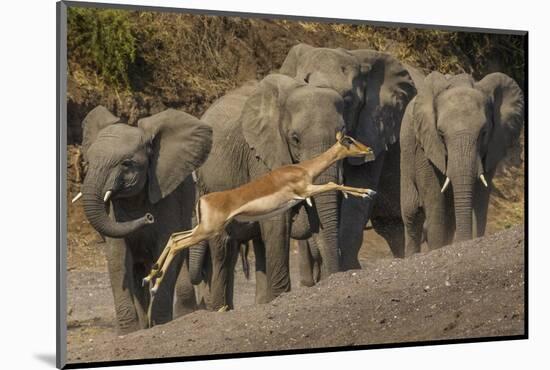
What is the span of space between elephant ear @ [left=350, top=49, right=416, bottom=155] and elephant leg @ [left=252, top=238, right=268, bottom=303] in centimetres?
123

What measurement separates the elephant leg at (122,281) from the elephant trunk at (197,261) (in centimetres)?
48

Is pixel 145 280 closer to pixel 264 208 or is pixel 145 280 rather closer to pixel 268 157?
pixel 264 208

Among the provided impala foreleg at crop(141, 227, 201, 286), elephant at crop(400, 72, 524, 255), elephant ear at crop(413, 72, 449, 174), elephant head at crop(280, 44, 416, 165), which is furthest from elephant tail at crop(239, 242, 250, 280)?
elephant ear at crop(413, 72, 449, 174)

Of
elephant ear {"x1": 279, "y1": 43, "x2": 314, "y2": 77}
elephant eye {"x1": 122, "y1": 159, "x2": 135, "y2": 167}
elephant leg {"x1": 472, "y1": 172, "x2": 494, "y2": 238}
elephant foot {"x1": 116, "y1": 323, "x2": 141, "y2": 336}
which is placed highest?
elephant ear {"x1": 279, "y1": 43, "x2": 314, "y2": 77}

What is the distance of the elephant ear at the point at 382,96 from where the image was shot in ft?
39.9

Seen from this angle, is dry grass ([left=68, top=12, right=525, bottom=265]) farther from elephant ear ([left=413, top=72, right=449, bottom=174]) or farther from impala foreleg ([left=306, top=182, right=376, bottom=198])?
impala foreleg ([left=306, top=182, right=376, bottom=198])

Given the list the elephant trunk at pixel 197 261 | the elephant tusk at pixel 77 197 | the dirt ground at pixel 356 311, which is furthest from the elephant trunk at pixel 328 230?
the elephant tusk at pixel 77 197

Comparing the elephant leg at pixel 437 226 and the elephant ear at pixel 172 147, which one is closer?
the elephant ear at pixel 172 147

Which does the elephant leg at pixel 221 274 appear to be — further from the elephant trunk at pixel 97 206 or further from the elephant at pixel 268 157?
the elephant trunk at pixel 97 206

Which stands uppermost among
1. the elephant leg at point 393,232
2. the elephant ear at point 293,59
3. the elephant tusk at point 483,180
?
the elephant ear at point 293,59

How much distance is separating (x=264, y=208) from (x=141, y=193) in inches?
36.7

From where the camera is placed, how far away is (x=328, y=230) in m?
11.8

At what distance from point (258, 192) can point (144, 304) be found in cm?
120

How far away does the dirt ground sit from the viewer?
11.1 metres
